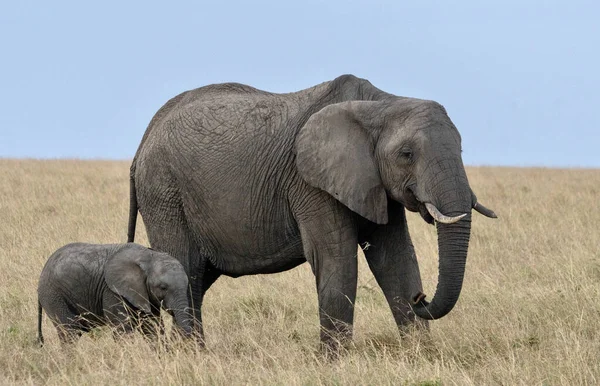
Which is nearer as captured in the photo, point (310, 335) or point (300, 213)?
point (300, 213)

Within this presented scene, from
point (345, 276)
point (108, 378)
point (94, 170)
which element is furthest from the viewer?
point (94, 170)

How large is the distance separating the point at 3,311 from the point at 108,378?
3.83m

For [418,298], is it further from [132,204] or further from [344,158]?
[132,204]

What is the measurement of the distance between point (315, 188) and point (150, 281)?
1.65 m

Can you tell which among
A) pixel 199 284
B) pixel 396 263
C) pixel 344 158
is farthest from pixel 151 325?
pixel 344 158

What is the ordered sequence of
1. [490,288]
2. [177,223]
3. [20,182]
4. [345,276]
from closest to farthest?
[345,276] < [177,223] < [490,288] < [20,182]

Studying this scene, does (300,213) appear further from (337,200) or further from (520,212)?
(520,212)

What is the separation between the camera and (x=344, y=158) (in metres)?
7.62

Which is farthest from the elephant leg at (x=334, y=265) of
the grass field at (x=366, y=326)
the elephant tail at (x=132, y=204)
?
the elephant tail at (x=132, y=204)

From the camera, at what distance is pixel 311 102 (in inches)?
327

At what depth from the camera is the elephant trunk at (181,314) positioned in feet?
26.0

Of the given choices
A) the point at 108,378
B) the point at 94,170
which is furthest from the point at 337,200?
the point at 94,170

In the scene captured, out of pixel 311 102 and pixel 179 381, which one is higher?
pixel 311 102

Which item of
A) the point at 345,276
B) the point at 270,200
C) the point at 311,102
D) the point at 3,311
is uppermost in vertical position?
the point at 311,102
